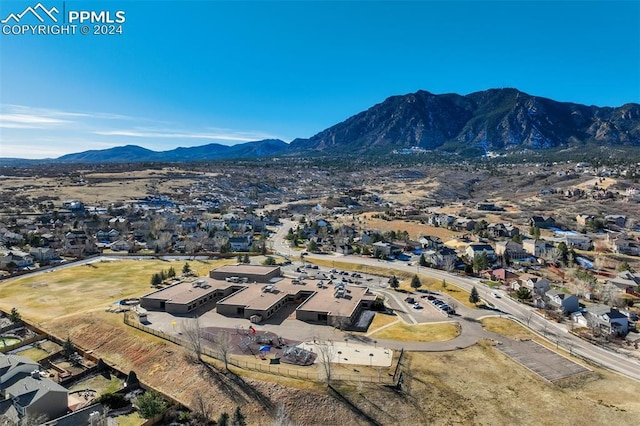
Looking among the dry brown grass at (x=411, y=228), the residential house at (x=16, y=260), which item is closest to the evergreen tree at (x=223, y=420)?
the residential house at (x=16, y=260)

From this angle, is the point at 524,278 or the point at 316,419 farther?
the point at 524,278

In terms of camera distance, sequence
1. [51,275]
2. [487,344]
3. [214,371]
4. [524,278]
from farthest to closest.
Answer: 1. [51,275]
2. [524,278]
3. [487,344]
4. [214,371]

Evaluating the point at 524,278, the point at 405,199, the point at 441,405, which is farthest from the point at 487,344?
the point at 405,199

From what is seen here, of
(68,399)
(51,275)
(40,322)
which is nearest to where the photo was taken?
(68,399)

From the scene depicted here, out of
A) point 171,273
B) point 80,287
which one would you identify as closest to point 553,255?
point 171,273

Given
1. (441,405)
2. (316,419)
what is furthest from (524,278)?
(316,419)

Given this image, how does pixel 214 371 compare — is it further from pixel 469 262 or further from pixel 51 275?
pixel 469 262

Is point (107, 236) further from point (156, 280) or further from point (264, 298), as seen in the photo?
point (264, 298)
